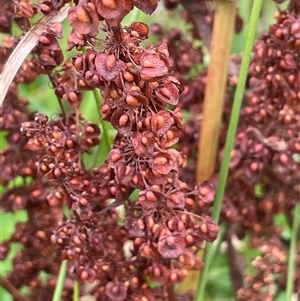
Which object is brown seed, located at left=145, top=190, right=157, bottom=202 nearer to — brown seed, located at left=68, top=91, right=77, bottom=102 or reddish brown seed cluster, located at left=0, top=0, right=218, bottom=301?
reddish brown seed cluster, located at left=0, top=0, right=218, bottom=301

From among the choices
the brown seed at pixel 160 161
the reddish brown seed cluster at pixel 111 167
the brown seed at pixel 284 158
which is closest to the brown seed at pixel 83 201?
the reddish brown seed cluster at pixel 111 167

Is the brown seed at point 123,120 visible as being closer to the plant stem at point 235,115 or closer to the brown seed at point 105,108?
the brown seed at point 105,108

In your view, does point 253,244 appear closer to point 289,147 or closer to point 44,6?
point 289,147

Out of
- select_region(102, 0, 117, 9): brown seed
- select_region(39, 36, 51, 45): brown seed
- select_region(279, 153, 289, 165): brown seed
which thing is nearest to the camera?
select_region(102, 0, 117, 9): brown seed

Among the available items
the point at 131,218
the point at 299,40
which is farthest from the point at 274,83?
the point at 131,218

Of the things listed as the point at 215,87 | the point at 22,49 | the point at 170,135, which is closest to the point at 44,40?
the point at 22,49

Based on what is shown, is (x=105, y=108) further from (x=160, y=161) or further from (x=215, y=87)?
(x=215, y=87)

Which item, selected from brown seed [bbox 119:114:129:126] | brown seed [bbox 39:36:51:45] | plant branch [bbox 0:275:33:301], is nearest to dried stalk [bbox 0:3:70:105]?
brown seed [bbox 39:36:51:45]
